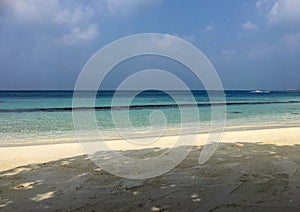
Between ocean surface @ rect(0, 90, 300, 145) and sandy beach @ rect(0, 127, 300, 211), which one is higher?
ocean surface @ rect(0, 90, 300, 145)

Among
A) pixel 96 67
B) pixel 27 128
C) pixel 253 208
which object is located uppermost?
pixel 96 67

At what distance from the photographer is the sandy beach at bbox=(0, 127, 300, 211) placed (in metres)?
3.93

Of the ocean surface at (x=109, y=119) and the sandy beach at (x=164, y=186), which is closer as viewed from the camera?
the sandy beach at (x=164, y=186)

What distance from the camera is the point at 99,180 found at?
16.7 feet

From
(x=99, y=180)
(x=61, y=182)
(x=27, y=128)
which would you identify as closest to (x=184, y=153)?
(x=99, y=180)

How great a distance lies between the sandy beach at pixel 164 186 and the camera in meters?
3.93

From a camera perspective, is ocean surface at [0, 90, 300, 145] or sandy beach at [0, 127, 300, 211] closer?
sandy beach at [0, 127, 300, 211]

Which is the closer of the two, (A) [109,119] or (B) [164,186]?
(B) [164,186]

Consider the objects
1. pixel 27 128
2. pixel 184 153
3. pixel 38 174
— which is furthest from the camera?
pixel 27 128

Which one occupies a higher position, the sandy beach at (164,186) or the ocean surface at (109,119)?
the ocean surface at (109,119)

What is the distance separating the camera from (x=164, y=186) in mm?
4684

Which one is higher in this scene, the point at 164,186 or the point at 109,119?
the point at 109,119

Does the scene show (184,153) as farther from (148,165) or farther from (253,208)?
(253,208)

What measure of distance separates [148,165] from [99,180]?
1.40 m
